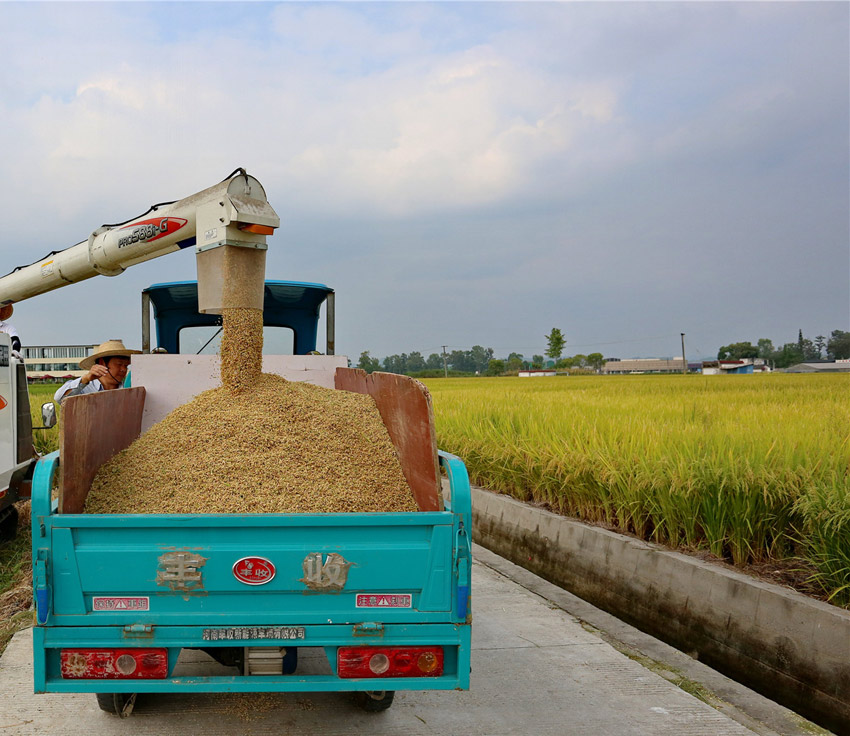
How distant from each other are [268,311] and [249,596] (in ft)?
15.7

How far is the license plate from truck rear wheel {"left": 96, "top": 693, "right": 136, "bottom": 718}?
883mm

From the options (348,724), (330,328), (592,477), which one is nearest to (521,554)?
(592,477)

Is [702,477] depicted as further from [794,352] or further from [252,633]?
[794,352]

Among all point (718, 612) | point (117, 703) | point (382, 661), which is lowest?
point (117, 703)

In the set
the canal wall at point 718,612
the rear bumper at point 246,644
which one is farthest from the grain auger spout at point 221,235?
the canal wall at point 718,612

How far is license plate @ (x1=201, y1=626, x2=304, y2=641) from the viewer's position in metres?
2.78

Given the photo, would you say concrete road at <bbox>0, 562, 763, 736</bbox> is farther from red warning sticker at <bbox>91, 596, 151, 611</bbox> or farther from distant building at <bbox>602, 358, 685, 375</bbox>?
distant building at <bbox>602, 358, 685, 375</bbox>

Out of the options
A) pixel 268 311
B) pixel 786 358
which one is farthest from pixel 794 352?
pixel 268 311

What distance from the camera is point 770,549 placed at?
14.8ft

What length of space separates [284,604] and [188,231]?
3.17m

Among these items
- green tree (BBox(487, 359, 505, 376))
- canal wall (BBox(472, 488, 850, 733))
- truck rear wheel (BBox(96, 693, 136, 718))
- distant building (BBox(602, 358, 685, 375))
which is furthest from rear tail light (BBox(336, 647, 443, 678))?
distant building (BBox(602, 358, 685, 375))

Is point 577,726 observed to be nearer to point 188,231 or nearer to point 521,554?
point 521,554

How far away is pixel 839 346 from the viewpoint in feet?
366

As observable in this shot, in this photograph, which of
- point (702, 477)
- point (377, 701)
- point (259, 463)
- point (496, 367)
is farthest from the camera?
point (496, 367)
